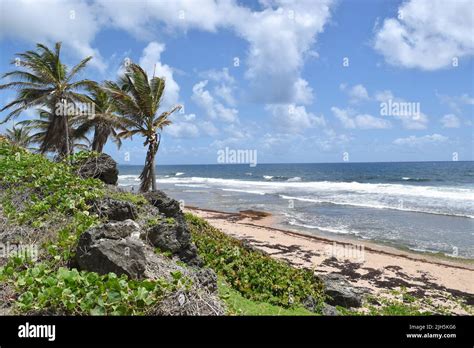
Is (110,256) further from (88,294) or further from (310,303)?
(310,303)

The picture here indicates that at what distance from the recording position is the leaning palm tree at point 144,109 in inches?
565

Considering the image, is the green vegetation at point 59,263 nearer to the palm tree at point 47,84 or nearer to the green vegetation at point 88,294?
the green vegetation at point 88,294

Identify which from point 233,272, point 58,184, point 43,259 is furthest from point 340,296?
point 58,184

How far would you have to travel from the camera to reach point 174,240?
264 inches

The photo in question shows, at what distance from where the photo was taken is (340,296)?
8.09 m

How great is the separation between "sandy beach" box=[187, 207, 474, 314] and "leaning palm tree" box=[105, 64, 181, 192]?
5871 millimetres

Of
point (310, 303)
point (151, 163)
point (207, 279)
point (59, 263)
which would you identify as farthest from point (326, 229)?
point (59, 263)

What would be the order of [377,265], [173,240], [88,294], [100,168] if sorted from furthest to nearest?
[377,265] < [100,168] < [173,240] < [88,294]

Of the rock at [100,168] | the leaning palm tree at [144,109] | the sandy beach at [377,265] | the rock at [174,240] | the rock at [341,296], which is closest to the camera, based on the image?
the rock at [174,240]

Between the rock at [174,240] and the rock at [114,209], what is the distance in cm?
67

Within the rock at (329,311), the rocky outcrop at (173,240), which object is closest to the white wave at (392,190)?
the rock at (329,311)

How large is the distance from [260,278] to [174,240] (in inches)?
80.0
